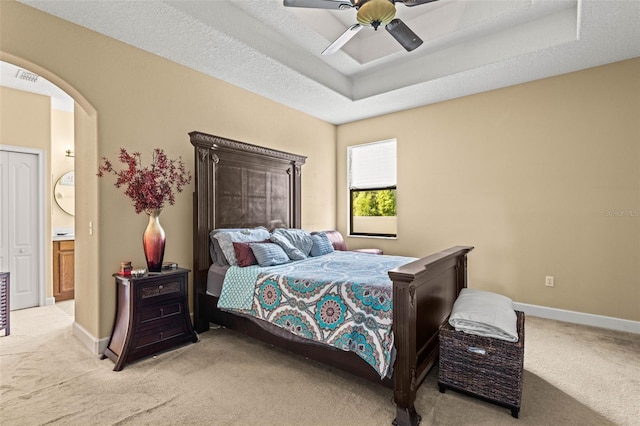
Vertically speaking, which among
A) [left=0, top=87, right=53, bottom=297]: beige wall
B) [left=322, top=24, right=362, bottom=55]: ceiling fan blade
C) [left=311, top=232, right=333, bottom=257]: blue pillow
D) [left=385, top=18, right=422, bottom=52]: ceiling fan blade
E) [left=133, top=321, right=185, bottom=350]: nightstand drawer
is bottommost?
[left=133, top=321, right=185, bottom=350]: nightstand drawer

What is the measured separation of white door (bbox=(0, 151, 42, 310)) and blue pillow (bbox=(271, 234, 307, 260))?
11.1ft

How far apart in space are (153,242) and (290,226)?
2.02 metres

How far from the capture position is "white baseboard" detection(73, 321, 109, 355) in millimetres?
2850

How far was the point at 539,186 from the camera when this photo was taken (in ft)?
12.8

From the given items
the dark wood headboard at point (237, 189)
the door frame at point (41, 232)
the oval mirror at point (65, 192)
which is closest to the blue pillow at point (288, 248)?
the dark wood headboard at point (237, 189)

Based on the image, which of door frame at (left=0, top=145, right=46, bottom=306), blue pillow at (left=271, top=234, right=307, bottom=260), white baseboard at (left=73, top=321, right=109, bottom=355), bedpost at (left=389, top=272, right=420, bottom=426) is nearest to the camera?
bedpost at (left=389, top=272, right=420, bottom=426)

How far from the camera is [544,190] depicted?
3.86 m

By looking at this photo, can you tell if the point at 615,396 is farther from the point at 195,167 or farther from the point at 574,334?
the point at 195,167

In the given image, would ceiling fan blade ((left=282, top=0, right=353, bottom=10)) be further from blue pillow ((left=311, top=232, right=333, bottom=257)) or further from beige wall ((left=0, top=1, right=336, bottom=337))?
blue pillow ((left=311, top=232, right=333, bottom=257))

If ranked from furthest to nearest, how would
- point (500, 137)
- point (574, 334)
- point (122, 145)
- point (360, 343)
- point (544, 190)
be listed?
point (500, 137)
point (544, 190)
point (574, 334)
point (122, 145)
point (360, 343)

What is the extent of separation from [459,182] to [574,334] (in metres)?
2.17

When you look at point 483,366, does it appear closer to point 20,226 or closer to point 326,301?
point 326,301

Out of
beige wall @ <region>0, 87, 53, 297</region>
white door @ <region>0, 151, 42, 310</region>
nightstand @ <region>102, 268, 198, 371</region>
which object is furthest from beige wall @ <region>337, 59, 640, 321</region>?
white door @ <region>0, 151, 42, 310</region>

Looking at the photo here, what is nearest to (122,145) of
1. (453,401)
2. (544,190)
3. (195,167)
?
(195,167)
